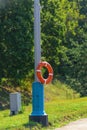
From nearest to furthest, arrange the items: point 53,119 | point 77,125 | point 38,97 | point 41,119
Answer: point 41,119 → point 38,97 → point 77,125 → point 53,119

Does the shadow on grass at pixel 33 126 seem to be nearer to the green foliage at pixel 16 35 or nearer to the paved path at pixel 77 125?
the paved path at pixel 77 125

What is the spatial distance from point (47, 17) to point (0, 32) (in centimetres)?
556

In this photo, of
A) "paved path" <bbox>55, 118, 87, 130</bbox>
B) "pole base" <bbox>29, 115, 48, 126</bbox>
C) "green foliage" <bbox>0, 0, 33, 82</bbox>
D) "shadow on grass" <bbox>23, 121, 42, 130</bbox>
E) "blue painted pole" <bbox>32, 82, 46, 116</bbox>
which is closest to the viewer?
"shadow on grass" <bbox>23, 121, 42, 130</bbox>

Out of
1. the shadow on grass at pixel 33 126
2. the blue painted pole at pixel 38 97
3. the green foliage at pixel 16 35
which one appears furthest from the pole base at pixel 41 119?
the green foliage at pixel 16 35

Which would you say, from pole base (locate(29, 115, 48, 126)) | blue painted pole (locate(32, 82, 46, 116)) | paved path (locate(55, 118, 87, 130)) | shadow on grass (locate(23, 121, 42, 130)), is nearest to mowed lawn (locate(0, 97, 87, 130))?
shadow on grass (locate(23, 121, 42, 130))

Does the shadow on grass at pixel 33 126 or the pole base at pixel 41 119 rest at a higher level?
the pole base at pixel 41 119

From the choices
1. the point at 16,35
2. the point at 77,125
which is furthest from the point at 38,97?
the point at 16,35

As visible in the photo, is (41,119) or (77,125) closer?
(41,119)

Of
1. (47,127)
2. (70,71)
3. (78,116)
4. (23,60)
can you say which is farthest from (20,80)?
(47,127)

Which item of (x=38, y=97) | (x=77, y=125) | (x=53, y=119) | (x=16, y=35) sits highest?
(x=16, y=35)

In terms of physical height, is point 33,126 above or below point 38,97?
below

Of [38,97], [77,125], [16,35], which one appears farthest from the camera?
[16,35]

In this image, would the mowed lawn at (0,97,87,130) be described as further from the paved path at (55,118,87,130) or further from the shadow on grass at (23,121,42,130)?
the paved path at (55,118,87,130)

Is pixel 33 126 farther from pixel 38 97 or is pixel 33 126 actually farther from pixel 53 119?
pixel 53 119
